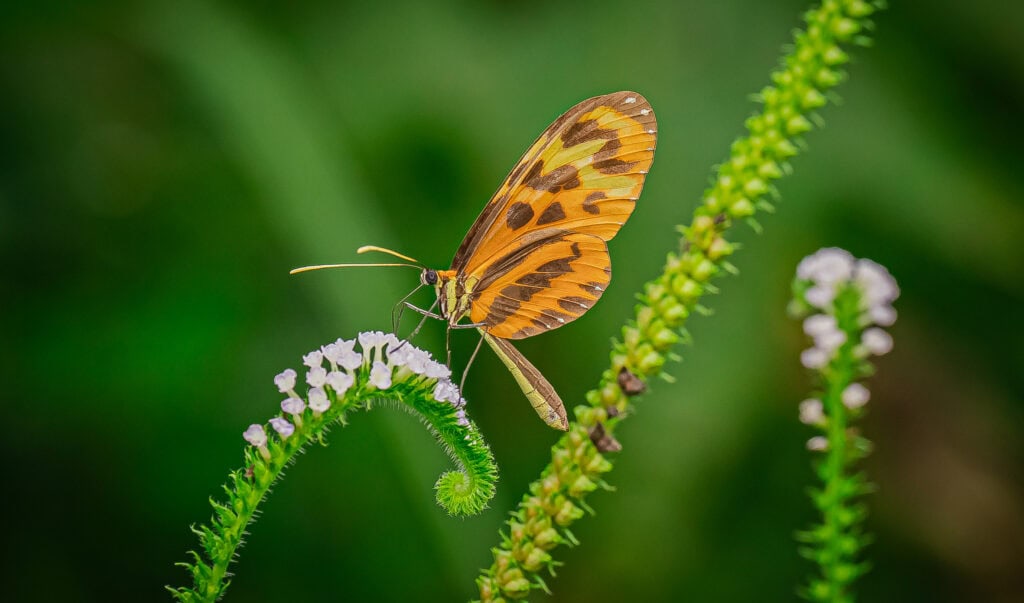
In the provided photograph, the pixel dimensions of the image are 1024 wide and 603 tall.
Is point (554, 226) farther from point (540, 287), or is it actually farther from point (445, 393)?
point (445, 393)

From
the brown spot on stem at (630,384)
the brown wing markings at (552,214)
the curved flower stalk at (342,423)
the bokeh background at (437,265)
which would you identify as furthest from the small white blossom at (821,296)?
the bokeh background at (437,265)

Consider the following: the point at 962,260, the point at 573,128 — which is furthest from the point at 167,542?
the point at 962,260

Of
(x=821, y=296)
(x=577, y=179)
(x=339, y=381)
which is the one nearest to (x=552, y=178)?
(x=577, y=179)

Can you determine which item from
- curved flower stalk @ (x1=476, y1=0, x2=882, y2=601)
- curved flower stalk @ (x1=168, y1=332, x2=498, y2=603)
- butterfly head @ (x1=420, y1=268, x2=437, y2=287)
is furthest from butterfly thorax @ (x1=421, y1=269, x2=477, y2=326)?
curved flower stalk @ (x1=476, y1=0, x2=882, y2=601)

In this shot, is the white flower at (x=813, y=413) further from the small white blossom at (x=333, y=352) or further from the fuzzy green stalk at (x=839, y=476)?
the small white blossom at (x=333, y=352)

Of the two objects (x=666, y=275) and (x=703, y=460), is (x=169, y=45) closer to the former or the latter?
(x=703, y=460)

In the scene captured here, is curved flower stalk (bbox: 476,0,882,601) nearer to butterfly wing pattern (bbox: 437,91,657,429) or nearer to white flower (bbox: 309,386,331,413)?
white flower (bbox: 309,386,331,413)
